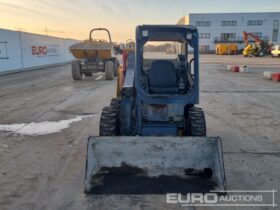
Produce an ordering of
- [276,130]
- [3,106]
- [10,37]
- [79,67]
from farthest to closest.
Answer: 1. [10,37]
2. [79,67]
3. [3,106]
4. [276,130]

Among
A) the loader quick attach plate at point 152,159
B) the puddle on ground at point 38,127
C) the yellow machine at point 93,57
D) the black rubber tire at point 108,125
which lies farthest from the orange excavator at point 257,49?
the loader quick attach plate at point 152,159

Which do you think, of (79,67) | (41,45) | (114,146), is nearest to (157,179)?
(114,146)

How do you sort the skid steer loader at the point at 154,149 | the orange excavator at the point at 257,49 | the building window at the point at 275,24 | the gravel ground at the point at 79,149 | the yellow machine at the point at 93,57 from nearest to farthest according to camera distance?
the gravel ground at the point at 79,149 < the skid steer loader at the point at 154,149 < the yellow machine at the point at 93,57 < the orange excavator at the point at 257,49 < the building window at the point at 275,24

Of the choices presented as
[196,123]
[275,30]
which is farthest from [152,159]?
[275,30]

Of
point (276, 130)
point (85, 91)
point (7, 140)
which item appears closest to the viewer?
point (7, 140)

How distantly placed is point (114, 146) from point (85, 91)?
9.44 meters

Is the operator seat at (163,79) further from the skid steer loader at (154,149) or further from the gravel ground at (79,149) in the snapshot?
the gravel ground at (79,149)

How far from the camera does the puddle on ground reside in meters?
7.25

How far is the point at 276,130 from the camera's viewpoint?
290 inches

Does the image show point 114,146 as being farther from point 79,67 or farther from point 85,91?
point 79,67

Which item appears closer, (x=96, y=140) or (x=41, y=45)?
(x=96, y=140)

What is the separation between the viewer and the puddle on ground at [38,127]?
7.25 meters

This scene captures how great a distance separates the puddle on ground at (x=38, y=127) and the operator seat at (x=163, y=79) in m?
2.97

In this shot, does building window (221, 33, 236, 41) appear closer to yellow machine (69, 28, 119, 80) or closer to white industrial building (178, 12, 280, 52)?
white industrial building (178, 12, 280, 52)
